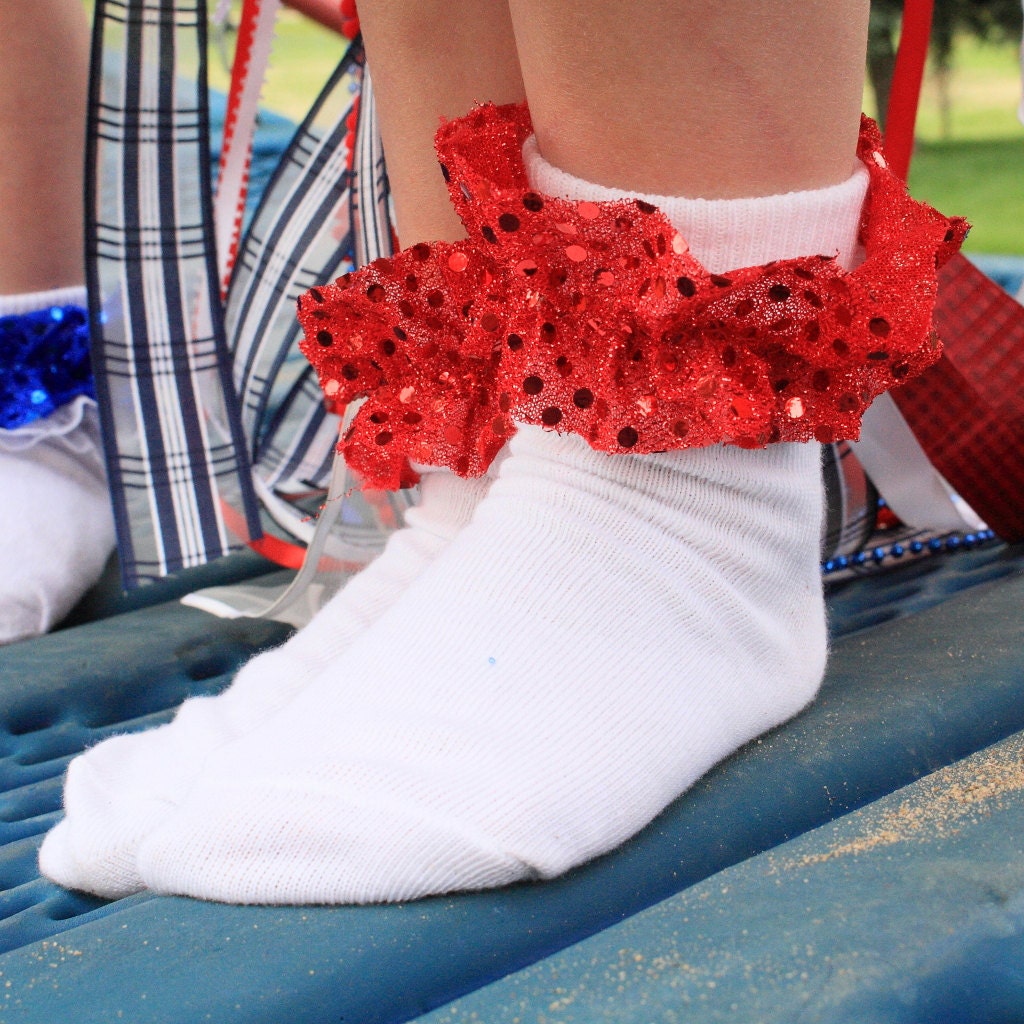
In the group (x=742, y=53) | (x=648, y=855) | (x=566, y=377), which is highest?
(x=742, y=53)

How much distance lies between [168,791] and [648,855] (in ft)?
0.73

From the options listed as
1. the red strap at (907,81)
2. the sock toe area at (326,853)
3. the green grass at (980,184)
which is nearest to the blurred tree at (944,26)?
the green grass at (980,184)

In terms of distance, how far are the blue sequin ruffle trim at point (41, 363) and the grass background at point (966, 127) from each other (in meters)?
3.92

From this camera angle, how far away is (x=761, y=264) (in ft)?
1.90

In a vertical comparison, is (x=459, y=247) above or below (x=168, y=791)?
above

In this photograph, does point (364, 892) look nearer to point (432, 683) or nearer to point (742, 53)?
point (432, 683)

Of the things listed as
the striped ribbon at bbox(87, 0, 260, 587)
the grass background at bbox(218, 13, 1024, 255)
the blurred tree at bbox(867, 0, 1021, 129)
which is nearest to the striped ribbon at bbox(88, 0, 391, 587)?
the striped ribbon at bbox(87, 0, 260, 587)

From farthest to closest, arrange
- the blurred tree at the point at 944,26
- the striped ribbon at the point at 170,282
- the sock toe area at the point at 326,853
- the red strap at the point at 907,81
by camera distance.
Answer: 1. the blurred tree at the point at 944,26
2. the striped ribbon at the point at 170,282
3. the red strap at the point at 907,81
4. the sock toe area at the point at 326,853

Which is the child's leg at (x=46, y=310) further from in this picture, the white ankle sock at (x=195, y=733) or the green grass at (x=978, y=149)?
the green grass at (x=978, y=149)

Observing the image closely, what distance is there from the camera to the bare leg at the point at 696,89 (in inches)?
21.0

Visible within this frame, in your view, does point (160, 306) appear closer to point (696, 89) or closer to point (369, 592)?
point (369, 592)

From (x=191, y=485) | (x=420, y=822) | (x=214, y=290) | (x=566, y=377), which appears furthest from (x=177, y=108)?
(x=420, y=822)

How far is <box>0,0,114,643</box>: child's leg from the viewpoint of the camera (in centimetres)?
103

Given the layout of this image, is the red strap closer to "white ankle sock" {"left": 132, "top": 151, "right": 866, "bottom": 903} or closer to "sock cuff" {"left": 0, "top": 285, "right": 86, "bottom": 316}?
"white ankle sock" {"left": 132, "top": 151, "right": 866, "bottom": 903}
